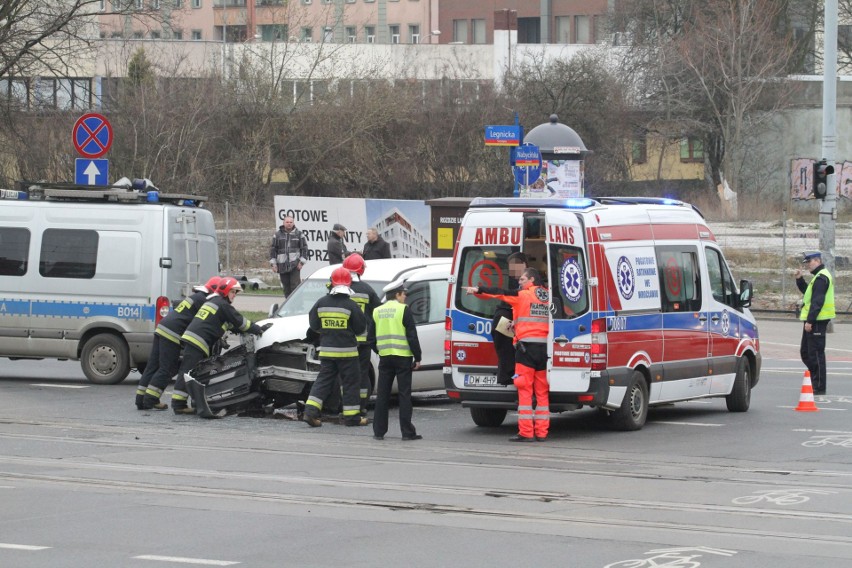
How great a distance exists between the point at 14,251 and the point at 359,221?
484 inches

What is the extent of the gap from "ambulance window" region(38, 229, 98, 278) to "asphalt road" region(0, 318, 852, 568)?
2.24 metres

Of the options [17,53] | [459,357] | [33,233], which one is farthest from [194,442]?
[17,53]

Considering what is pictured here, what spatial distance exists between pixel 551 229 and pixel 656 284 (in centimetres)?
169

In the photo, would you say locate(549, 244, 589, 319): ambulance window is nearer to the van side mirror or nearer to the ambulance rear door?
the ambulance rear door

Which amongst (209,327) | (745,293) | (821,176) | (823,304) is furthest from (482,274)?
(821,176)

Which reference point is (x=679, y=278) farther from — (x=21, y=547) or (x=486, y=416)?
(x=21, y=547)

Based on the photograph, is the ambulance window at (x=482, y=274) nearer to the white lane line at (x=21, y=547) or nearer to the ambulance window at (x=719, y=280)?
the ambulance window at (x=719, y=280)

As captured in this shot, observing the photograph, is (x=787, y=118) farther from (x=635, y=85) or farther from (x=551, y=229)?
(x=551, y=229)

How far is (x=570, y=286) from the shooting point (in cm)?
1424

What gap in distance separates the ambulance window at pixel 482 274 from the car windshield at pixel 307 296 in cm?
208

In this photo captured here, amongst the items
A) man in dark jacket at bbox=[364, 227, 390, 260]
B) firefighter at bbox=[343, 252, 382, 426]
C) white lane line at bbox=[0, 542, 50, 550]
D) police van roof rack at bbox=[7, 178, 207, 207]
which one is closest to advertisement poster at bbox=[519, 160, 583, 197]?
man in dark jacket at bbox=[364, 227, 390, 260]

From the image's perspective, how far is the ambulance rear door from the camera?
14203mm

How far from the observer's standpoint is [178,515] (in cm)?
994

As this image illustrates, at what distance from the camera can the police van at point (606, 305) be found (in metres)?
14.2
